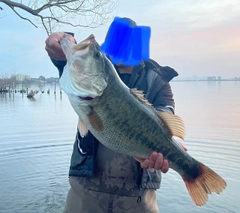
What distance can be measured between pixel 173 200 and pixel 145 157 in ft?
20.2

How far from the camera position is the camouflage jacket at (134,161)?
3.38 m

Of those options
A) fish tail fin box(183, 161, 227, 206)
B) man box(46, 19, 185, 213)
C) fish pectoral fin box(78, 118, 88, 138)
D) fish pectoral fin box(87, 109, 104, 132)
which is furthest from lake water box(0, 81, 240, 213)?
fish pectoral fin box(87, 109, 104, 132)

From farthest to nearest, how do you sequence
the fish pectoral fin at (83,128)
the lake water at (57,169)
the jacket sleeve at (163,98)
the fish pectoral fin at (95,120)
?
the lake water at (57,169), the jacket sleeve at (163,98), the fish pectoral fin at (83,128), the fish pectoral fin at (95,120)

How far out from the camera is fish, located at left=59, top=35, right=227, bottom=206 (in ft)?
9.34

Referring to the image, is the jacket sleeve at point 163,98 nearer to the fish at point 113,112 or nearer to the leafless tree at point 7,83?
the fish at point 113,112

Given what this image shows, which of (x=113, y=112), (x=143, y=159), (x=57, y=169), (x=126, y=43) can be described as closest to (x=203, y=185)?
(x=143, y=159)

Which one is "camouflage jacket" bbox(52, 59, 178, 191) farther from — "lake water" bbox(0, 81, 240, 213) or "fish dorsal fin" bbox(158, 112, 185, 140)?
"lake water" bbox(0, 81, 240, 213)

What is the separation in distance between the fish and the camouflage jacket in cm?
35

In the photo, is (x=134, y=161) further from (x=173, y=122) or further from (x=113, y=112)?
(x=113, y=112)

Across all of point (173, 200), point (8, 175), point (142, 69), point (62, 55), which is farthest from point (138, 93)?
point (8, 175)

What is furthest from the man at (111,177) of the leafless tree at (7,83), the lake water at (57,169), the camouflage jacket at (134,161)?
the leafless tree at (7,83)

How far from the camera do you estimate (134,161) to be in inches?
137

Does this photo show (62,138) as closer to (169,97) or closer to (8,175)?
(8,175)

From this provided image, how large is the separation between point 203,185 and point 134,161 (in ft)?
2.33
